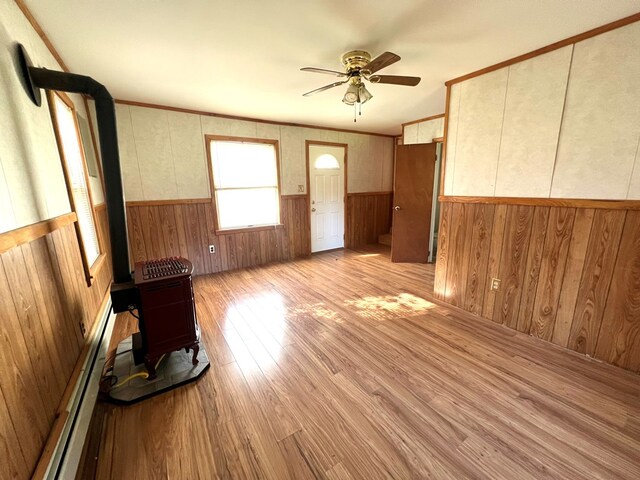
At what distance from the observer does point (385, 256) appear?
4.76 metres

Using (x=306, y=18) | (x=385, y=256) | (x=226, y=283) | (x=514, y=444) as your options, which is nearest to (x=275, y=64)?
(x=306, y=18)

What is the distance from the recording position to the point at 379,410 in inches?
59.8

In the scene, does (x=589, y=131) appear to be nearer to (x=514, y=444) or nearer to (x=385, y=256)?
(x=514, y=444)

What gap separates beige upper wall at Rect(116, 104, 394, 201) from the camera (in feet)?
10.6

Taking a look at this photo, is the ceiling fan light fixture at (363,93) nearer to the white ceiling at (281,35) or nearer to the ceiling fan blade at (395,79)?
the ceiling fan blade at (395,79)

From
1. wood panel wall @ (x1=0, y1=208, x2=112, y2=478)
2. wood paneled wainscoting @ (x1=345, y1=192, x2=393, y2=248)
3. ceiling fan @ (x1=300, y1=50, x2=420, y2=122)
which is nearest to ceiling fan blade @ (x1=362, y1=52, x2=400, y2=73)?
ceiling fan @ (x1=300, y1=50, x2=420, y2=122)

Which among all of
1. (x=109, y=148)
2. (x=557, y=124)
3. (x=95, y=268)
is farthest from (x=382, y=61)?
(x=95, y=268)

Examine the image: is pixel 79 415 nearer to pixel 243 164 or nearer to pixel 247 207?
pixel 247 207

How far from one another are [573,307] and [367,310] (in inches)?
65.6

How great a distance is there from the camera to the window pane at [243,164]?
12.6 ft

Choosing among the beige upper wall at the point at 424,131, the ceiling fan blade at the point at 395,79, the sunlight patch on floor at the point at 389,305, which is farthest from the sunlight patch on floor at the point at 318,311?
the beige upper wall at the point at 424,131

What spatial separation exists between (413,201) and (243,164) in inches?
110

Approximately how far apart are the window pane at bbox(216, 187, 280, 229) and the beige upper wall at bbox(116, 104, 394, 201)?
24 cm

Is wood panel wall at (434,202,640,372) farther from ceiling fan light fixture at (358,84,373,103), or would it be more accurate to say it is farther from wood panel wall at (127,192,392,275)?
wood panel wall at (127,192,392,275)
